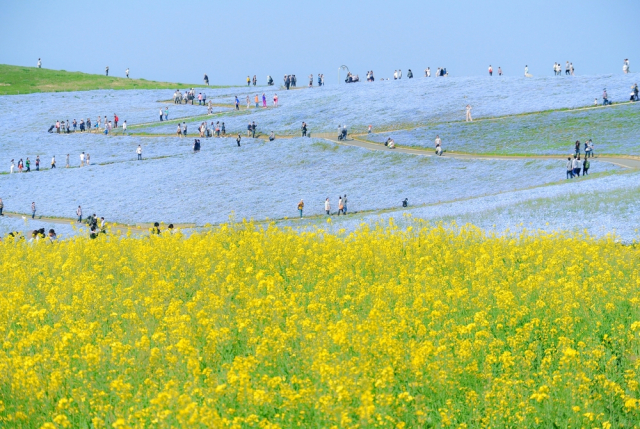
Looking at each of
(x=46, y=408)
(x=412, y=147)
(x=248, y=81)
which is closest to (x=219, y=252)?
(x=46, y=408)

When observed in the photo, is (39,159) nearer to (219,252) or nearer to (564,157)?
(564,157)

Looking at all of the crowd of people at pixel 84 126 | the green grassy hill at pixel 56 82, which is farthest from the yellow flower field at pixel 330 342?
the green grassy hill at pixel 56 82

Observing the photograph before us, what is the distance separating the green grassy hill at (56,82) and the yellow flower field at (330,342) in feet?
266

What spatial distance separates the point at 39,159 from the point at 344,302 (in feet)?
168

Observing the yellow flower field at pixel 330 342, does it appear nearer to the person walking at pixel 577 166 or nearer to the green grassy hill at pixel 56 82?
the person walking at pixel 577 166

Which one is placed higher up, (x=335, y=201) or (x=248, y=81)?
(x=248, y=81)

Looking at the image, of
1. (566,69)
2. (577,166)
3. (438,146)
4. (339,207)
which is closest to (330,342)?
(339,207)

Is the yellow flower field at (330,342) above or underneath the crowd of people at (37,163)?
above

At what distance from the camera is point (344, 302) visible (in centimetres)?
1653

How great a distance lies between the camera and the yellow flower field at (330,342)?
1082 cm

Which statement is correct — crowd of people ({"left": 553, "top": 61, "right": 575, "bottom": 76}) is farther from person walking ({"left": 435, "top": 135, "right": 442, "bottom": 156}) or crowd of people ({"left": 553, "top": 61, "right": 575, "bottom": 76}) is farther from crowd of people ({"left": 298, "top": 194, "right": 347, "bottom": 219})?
crowd of people ({"left": 298, "top": 194, "right": 347, "bottom": 219})

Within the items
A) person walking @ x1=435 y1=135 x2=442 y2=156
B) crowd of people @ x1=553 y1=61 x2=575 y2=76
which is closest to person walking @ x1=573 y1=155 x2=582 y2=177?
person walking @ x1=435 y1=135 x2=442 y2=156

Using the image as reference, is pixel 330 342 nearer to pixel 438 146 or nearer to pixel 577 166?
pixel 577 166

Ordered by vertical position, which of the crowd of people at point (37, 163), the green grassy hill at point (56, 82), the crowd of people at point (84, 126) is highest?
the green grassy hill at point (56, 82)
